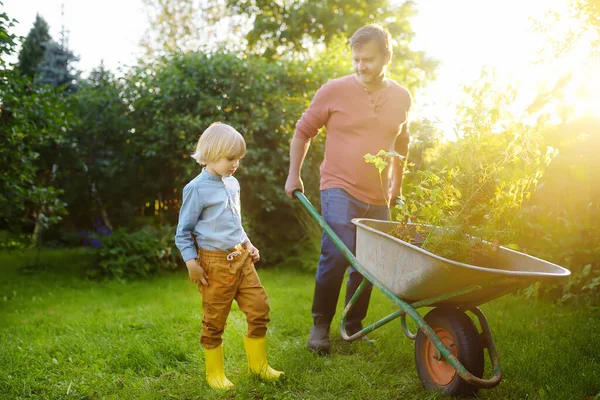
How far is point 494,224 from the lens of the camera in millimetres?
2402

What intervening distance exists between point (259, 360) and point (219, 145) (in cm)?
113

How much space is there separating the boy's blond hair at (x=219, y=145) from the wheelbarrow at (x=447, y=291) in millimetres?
713

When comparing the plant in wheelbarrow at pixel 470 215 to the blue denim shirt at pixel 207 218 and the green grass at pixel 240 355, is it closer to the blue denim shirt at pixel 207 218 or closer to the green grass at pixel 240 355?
the green grass at pixel 240 355

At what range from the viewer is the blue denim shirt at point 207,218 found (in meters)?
2.67

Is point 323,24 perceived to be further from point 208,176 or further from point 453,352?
point 453,352

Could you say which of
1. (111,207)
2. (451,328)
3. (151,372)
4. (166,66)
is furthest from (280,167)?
(451,328)

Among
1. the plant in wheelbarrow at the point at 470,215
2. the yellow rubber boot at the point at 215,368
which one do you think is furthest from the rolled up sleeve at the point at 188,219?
the plant in wheelbarrow at the point at 470,215

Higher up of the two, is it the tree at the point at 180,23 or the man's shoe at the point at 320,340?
the tree at the point at 180,23

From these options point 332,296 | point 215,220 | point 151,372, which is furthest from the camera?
point 332,296

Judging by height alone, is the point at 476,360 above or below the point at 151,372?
above

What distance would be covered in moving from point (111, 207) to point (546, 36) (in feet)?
A: 21.4

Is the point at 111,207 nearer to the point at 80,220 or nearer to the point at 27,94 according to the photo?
the point at 80,220

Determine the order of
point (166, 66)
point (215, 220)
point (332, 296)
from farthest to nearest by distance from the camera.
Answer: point (166, 66) → point (332, 296) → point (215, 220)

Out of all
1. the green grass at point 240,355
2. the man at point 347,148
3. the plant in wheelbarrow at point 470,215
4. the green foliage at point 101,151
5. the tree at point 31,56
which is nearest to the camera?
the plant in wheelbarrow at point 470,215
